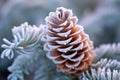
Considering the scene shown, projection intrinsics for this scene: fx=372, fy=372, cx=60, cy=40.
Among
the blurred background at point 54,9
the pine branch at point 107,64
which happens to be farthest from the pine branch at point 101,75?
the blurred background at point 54,9

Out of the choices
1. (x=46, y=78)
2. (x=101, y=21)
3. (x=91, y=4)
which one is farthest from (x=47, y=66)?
(x=91, y=4)

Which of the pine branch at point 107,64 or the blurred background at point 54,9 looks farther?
the blurred background at point 54,9

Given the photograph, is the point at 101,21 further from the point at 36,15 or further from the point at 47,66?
the point at 47,66

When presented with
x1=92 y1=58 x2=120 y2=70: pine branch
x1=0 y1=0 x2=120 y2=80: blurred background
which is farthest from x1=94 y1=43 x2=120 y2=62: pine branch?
x1=0 y1=0 x2=120 y2=80: blurred background

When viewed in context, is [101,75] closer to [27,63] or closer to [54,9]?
[27,63]

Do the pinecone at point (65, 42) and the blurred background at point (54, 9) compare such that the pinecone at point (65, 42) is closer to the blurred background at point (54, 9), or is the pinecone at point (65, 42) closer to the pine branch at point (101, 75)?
the pine branch at point (101, 75)

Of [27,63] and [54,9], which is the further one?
[54,9]

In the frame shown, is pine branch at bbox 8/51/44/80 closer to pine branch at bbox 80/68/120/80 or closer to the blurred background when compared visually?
pine branch at bbox 80/68/120/80

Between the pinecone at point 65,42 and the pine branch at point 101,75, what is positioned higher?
the pinecone at point 65,42

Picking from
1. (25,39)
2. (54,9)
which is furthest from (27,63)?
(54,9)
